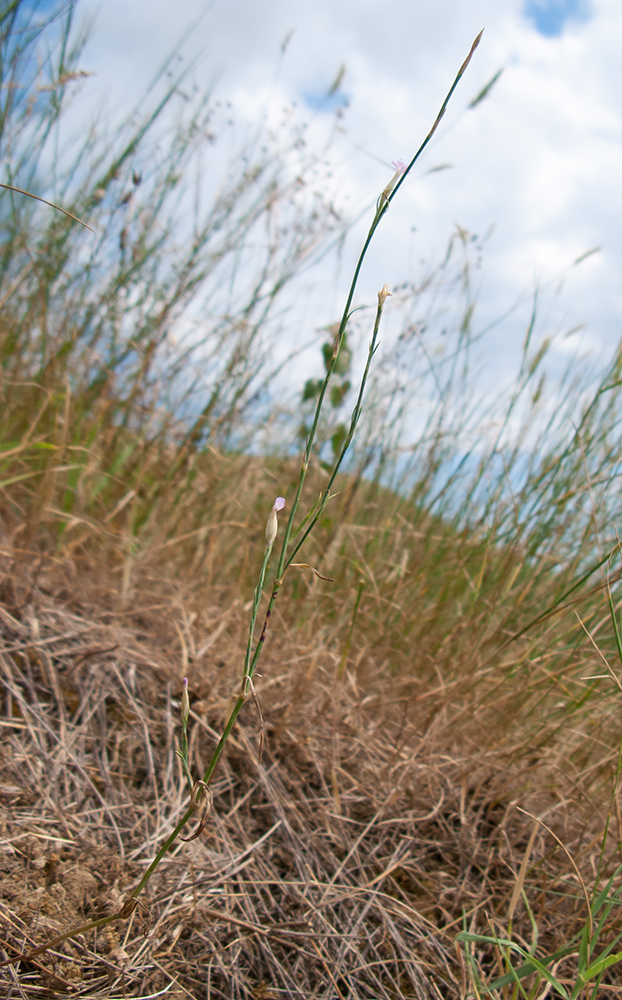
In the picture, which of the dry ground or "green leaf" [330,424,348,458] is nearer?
the dry ground

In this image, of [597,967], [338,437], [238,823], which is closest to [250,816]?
[238,823]

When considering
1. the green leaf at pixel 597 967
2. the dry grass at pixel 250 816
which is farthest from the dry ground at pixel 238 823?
the green leaf at pixel 597 967

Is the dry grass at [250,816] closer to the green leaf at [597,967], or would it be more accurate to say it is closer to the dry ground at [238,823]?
the dry ground at [238,823]

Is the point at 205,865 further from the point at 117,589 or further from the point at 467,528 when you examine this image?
the point at 467,528

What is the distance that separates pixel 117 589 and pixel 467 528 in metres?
0.87

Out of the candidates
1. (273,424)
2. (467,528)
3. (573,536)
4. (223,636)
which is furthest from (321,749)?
(273,424)

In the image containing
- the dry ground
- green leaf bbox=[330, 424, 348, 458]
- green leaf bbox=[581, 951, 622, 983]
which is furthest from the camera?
green leaf bbox=[330, 424, 348, 458]

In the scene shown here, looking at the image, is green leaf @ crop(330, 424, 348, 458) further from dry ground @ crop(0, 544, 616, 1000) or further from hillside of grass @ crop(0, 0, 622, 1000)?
dry ground @ crop(0, 544, 616, 1000)

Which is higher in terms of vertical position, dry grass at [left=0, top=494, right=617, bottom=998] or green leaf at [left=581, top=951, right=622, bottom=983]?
green leaf at [left=581, top=951, right=622, bottom=983]

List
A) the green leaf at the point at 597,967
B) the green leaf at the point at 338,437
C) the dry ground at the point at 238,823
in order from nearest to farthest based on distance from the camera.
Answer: the green leaf at the point at 597,967 → the dry ground at the point at 238,823 → the green leaf at the point at 338,437

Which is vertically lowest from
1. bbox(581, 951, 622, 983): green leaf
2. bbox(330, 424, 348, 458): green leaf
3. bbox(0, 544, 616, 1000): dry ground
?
bbox(0, 544, 616, 1000): dry ground

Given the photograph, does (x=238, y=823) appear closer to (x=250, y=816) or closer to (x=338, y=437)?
(x=250, y=816)

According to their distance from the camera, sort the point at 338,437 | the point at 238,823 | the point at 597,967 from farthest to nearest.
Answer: the point at 338,437, the point at 238,823, the point at 597,967

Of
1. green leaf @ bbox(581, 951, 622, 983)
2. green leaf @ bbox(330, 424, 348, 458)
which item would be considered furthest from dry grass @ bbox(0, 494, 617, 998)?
green leaf @ bbox(330, 424, 348, 458)
